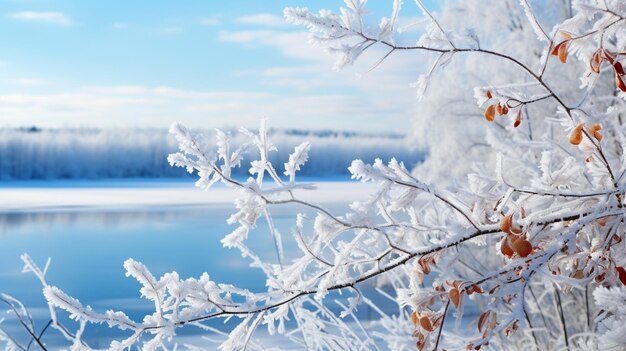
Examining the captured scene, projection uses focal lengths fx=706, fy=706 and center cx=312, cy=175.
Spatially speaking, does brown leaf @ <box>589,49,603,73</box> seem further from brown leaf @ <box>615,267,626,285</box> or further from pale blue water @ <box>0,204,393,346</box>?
pale blue water @ <box>0,204,393,346</box>

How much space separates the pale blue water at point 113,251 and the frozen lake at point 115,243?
2 centimetres

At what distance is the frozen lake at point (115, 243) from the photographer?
1155cm

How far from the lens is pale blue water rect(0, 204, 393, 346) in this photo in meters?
11.2

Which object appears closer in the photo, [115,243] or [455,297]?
[455,297]

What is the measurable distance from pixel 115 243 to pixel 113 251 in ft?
3.62

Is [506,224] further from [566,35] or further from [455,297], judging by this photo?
[566,35]

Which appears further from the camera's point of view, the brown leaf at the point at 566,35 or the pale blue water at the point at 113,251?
the pale blue water at the point at 113,251

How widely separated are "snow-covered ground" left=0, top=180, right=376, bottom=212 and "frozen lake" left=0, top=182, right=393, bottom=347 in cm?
8

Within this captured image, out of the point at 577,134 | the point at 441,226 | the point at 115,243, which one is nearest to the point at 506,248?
the point at 441,226

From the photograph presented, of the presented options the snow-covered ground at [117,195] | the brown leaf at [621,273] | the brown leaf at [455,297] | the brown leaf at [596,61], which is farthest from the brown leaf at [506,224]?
the snow-covered ground at [117,195]

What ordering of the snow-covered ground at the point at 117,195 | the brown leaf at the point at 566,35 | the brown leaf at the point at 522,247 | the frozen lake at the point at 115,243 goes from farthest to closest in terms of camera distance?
the snow-covered ground at the point at 117,195 → the frozen lake at the point at 115,243 → the brown leaf at the point at 566,35 → the brown leaf at the point at 522,247

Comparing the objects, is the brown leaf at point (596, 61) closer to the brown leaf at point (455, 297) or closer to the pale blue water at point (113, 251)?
the brown leaf at point (455, 297)

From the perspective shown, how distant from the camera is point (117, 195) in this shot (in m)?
31.0

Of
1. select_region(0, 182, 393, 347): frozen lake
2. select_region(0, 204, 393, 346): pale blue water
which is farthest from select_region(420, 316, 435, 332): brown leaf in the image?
select_region(0, 204, 393, 346): pale blue water
